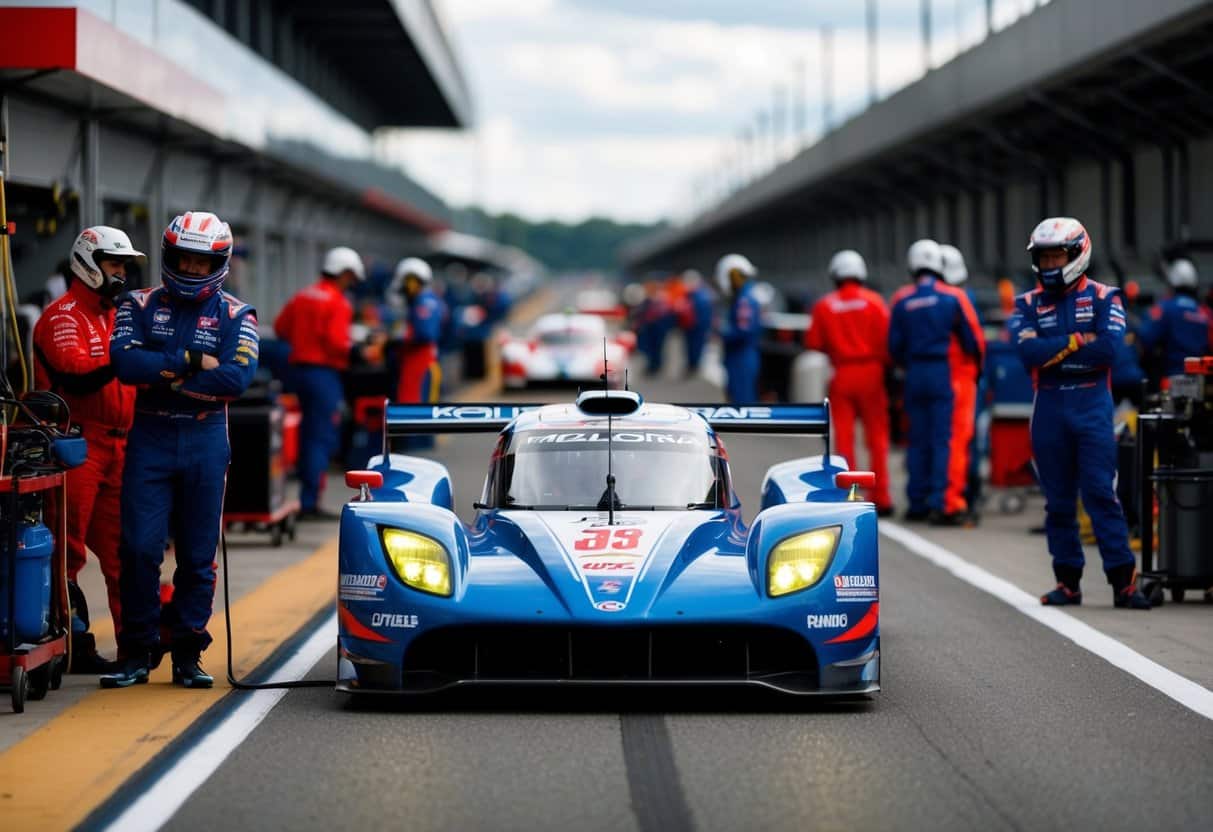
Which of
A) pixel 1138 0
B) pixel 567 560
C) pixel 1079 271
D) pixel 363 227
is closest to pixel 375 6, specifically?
pixel 363 227

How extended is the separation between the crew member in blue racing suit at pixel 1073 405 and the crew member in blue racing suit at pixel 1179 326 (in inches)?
232

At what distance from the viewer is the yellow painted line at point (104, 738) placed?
662 centimetres

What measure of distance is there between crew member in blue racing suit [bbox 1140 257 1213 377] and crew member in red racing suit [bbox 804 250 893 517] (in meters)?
2.24

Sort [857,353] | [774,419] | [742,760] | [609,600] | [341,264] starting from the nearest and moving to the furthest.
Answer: [742,760] → [609,600] → [774,419] → [341,264] → [857,353]

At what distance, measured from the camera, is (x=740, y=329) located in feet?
74.6

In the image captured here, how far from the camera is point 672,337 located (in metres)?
75.1

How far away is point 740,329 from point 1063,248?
1128cm

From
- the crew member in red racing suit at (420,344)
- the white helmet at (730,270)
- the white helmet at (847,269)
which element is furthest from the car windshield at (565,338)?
the white helmet at (847,269)

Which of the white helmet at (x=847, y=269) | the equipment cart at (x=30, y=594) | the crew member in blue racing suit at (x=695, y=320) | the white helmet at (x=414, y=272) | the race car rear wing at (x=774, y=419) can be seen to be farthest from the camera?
the crew member in blue racing suit at (x=695, y=320)

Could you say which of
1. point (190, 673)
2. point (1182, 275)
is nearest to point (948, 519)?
point (1182, 275)

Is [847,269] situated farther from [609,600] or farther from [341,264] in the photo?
[609,600]

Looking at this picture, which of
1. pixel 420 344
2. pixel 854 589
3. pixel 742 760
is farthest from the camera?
pixel 420 344

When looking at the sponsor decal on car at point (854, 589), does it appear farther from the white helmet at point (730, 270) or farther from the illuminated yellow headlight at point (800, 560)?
Answer: the white helmet at point (730, 270)

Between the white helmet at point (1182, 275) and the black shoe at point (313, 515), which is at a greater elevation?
the white helmet at point (1182, 275)
